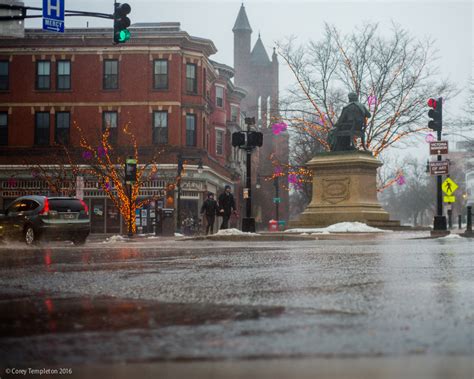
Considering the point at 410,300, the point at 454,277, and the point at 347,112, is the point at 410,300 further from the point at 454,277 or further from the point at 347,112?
the point at 347,112

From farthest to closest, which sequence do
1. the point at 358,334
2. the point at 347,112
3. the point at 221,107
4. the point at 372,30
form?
the point at 221,107 < the point at 372,30 < the point at 347,112 < the point at 358,334

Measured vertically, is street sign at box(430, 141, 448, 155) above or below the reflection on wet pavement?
above

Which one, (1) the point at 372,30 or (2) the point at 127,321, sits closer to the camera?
(2) the point at 127,321

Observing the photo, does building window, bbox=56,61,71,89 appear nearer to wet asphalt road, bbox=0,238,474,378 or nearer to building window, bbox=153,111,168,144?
building window, bbox=153,111,168,144

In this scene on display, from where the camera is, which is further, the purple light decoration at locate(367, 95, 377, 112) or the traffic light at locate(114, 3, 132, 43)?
the purple light decoration at locate(367, 95, 377, 112)

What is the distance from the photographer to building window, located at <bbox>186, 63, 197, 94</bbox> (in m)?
49.4

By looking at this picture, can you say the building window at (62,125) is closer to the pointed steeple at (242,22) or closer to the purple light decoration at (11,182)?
the purple light decoration at (11,182)

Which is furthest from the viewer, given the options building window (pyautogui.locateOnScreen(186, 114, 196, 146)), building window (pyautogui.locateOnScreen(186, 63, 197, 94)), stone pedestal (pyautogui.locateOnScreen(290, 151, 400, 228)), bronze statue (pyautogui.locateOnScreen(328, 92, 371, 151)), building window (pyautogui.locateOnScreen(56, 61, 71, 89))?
building window (pyautogui.locateOnScreen(186, 63, 197, 94))

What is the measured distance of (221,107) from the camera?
58.5 meters

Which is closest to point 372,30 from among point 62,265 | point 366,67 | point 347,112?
point 366,67

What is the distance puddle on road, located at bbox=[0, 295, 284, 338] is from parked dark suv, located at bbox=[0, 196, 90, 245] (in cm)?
1560

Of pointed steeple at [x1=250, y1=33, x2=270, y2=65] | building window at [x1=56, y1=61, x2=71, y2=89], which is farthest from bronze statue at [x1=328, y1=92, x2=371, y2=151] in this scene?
pointed steeple at [x1=250, y1=33, x2=270, y2=65]

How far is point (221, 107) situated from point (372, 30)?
18867mm

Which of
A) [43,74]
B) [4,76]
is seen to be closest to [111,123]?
[43,74]
